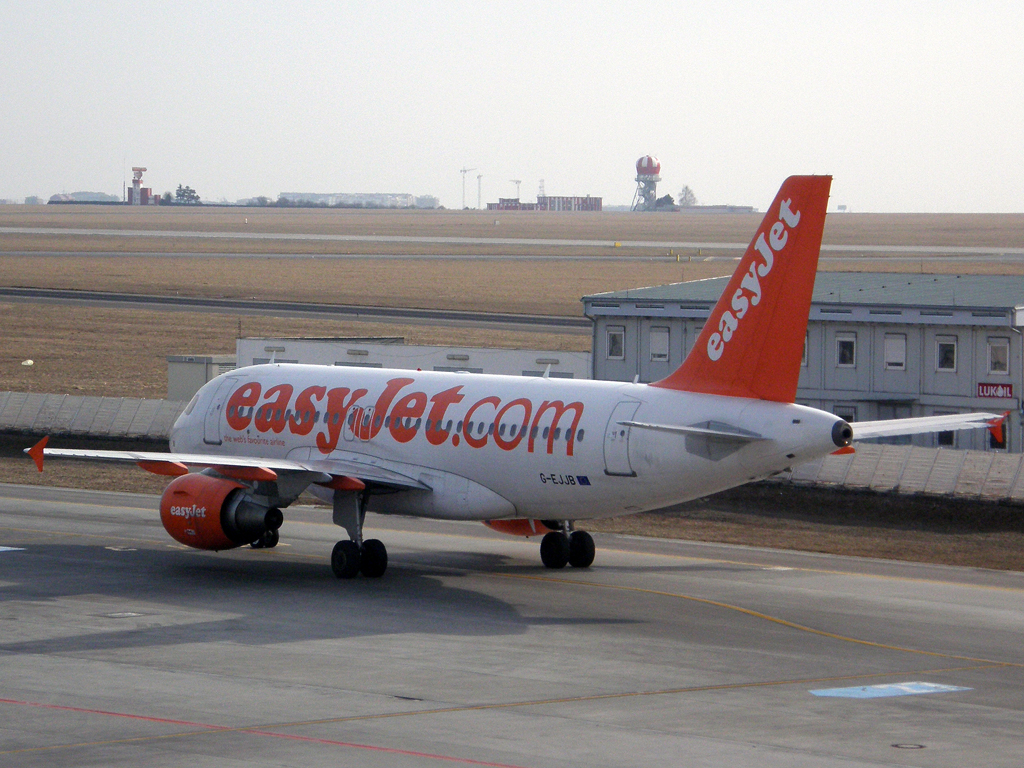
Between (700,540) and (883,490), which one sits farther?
(883,490)

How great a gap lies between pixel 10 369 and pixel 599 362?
40458mm

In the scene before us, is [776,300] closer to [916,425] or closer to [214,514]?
[916,425]

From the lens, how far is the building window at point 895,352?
5478cm

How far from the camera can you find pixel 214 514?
35.0m

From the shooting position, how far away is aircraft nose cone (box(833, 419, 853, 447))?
96.4ft

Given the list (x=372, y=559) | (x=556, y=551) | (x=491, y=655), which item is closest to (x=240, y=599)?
(x=372, y=559)

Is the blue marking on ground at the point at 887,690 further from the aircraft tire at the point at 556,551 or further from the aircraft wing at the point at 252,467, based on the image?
the aircraft wing at the point at 252,467

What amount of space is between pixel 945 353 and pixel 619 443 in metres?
25.7

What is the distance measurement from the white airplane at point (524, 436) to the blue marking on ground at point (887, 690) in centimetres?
606

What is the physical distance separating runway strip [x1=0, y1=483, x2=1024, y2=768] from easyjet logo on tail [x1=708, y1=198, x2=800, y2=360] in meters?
5.78

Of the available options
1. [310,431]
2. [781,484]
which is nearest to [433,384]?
[310,431]

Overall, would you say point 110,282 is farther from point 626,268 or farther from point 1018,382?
point 1018,382

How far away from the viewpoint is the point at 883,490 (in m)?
47.6

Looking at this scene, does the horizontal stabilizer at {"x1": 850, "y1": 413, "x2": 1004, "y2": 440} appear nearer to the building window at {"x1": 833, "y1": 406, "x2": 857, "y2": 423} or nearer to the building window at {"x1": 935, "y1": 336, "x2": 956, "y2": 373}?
the building window at {"x1": 935, "y1": 336, "x2": 956, "y2": 373}
